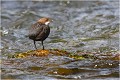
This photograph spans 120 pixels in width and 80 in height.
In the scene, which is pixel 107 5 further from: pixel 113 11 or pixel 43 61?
pixel 43 61

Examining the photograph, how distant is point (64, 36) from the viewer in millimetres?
13820

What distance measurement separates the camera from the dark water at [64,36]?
8047 millimetres

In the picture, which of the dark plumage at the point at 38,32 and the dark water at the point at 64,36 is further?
the dark plumage at the point at 38,32

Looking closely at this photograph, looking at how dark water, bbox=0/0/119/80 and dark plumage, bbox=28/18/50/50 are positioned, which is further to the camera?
dark plumage, bbox=28/18/50/50

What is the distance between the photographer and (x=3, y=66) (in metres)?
8.23

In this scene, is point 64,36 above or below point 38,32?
below

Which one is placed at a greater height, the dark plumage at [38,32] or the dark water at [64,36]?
the dark plumage at [38,32]

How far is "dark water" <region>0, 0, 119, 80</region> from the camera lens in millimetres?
8047

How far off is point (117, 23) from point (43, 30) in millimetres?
6719

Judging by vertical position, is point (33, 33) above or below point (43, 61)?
above

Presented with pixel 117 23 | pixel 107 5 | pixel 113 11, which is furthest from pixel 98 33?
pixel 107 5

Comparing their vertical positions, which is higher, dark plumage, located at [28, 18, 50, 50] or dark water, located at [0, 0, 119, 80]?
dark plumage, located at [28, 18, 50, 50]

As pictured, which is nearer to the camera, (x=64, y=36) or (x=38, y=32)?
(x=38, y=32)

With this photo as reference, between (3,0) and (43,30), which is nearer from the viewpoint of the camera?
(43,30)
